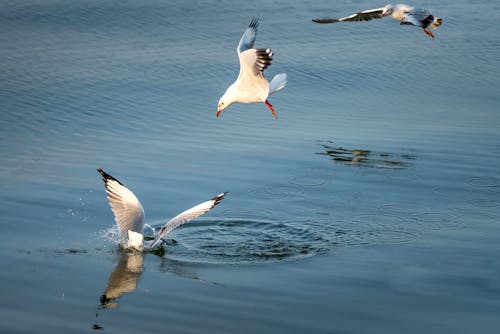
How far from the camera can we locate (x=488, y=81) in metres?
15.7

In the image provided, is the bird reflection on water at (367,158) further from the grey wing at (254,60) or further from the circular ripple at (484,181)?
the grey wing at (254,60)

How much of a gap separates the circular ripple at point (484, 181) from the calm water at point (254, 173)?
4 cm

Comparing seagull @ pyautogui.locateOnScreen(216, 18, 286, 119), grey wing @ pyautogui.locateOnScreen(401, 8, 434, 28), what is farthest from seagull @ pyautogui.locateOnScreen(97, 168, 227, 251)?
grey wing @ pyautogui.locateOnScreen(401, 8, 434, 28)

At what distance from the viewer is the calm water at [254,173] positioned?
7.23 metres

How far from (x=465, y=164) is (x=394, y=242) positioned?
3.00 meters

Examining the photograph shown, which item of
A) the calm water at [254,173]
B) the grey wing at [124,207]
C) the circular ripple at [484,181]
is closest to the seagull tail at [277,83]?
the calm water at [254,173]

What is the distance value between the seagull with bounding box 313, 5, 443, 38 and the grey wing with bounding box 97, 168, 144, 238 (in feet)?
10.3

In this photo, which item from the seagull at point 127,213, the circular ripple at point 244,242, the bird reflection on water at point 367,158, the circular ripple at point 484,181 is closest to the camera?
the circular ripple at point 244,242

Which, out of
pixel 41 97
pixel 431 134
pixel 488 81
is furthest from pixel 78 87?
pixel 488 81

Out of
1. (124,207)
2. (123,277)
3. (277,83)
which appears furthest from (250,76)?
(123,277)

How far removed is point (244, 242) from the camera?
354 inches

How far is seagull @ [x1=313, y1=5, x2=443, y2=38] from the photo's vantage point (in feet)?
35.0

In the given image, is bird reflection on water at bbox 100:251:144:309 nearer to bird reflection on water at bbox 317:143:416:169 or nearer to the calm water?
the calm water

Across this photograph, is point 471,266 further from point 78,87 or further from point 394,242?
point 78,87
